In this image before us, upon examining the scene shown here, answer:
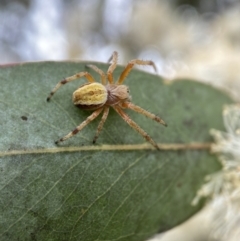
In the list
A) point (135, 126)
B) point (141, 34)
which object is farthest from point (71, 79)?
point (141, 34)

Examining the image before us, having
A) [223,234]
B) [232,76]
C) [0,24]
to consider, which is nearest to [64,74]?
[223,234]

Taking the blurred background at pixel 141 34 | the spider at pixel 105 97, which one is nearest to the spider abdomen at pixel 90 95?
the spider at pixel 105 97

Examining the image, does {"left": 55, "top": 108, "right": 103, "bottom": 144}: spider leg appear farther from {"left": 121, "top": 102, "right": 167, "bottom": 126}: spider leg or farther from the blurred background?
the blurred background

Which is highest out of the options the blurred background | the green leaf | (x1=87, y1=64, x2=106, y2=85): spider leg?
the blurred background

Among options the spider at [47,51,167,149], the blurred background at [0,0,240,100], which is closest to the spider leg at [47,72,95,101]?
the spider at [47,51,167,149]

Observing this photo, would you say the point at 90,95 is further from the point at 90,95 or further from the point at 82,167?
the point at 82,167

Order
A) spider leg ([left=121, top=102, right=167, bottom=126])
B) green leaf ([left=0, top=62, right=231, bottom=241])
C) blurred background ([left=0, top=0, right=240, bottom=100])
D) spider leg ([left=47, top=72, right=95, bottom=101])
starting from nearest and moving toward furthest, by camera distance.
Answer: green leaf ([left=0, top=62, right=231, bottom=241]), spider leg ([left=47, top=72, right=95, bottom=101]), spider leg ([left=121, top=102, right=167, bottom=126]), blurred background ([left=0, top=0, right=240, bottom=100])

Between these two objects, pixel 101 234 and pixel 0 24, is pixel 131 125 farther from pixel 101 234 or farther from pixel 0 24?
pixel 0 24

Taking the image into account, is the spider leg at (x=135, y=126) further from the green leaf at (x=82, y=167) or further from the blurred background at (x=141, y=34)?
the blurred background at (x=141, y=34)
